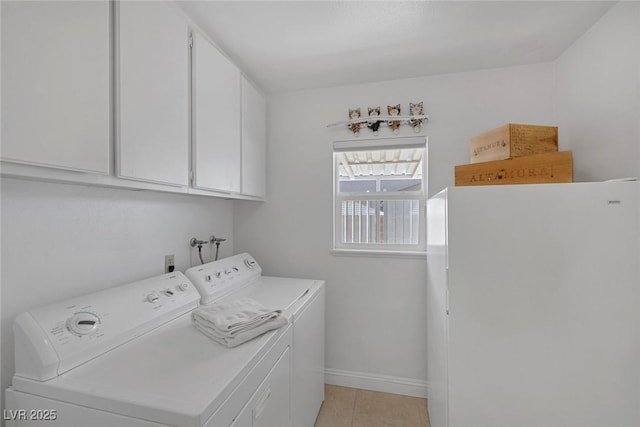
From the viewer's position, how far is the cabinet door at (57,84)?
73cm

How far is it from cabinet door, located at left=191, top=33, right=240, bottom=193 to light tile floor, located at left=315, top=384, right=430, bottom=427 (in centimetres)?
169

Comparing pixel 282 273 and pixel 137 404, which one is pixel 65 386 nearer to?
pixel 137 404

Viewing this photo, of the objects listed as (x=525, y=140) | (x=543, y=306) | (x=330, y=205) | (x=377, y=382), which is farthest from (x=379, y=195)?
(x=377, y=382)

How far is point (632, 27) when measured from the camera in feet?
4.21

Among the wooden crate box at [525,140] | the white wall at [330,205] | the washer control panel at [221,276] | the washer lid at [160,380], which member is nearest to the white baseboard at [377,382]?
the white wall at [330,205]

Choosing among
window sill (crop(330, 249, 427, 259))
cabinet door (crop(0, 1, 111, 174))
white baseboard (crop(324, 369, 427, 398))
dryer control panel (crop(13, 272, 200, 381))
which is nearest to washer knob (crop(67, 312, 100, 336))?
dryer control panel (crop(13, 272, 200, 381))

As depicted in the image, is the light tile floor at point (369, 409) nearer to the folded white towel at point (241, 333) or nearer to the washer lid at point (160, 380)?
the folded white towel at point (241, 333)

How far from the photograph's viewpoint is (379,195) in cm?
227

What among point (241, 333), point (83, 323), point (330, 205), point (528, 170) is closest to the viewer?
point (83, 323)

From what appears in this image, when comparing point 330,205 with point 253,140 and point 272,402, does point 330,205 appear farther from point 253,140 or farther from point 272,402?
point 272,402

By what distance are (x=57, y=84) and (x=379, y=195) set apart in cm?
196

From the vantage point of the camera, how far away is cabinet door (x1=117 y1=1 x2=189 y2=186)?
1.03 meters

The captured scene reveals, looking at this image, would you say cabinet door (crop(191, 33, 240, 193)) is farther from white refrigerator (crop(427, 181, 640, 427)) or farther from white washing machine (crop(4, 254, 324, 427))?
white refrigerator (crop(427, 181, 640, 427))

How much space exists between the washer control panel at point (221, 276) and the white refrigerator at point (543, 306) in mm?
1260
